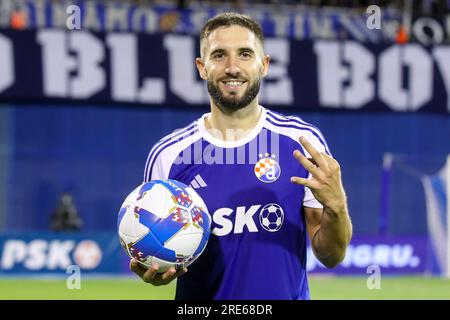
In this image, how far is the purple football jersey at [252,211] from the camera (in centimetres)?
476

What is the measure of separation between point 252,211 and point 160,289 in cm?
1215

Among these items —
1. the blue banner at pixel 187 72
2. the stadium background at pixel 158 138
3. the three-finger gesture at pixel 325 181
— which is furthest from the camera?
the blue banner at pixel 187 72

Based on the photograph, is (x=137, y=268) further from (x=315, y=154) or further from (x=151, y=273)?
(x=315, y=154)

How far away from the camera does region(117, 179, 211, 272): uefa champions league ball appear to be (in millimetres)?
4703

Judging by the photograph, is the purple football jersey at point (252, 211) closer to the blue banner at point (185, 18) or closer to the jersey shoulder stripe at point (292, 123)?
the jersey shoulder stripe at point (292, 123)

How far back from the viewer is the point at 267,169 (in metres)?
4.87

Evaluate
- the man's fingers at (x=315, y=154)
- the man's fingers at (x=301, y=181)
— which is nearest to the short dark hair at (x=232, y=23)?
the man's fingers at (x=315, y=154)

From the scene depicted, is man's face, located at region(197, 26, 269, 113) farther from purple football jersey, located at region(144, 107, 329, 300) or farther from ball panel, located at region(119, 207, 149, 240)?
ball panel, located at region(119, 207, 149, 240)

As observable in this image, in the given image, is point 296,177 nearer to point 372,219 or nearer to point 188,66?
point 188,66

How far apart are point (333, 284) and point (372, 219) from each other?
204 inches

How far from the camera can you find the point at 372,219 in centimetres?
2230

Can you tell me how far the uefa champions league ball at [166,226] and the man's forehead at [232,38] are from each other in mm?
738

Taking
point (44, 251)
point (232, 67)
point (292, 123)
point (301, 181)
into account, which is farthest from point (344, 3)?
point (301, 181)

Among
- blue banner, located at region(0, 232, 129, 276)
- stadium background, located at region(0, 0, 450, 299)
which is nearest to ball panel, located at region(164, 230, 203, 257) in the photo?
stadium background, located at region(0, 0, 450, 299)
